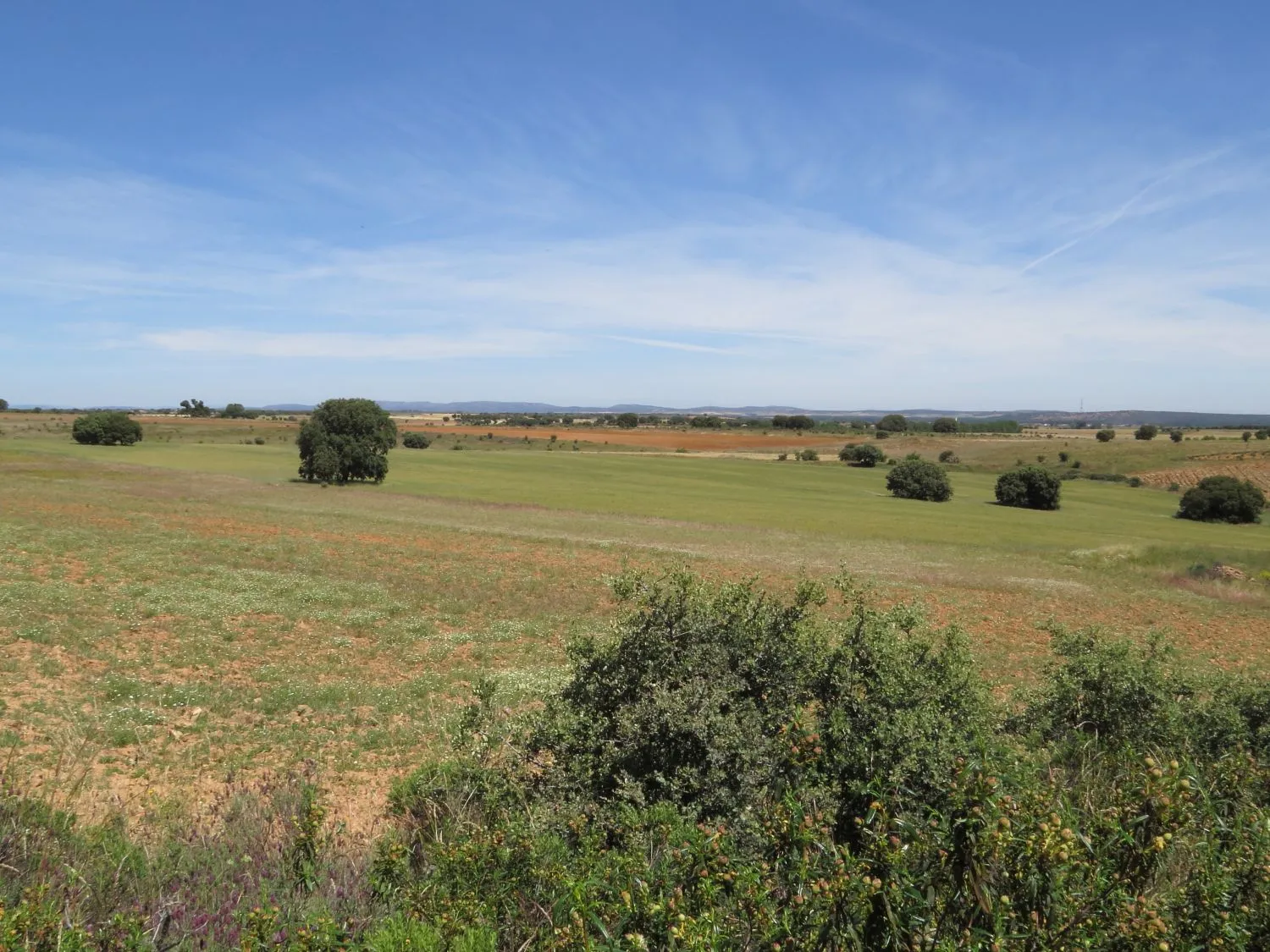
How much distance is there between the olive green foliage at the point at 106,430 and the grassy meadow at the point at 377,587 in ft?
66.3

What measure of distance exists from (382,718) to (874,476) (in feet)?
295

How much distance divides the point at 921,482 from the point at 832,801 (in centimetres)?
7273

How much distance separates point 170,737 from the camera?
473 inches

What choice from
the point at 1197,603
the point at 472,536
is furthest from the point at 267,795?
the point at 1197,603

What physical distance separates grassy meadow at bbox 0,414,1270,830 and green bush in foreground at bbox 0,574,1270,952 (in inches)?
96.6

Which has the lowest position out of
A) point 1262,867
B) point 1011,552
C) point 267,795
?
point 1011,552

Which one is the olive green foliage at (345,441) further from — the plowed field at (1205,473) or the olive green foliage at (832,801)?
the plowed field at (1205,473)

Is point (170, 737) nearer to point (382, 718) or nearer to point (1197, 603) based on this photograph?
point (382, 718)

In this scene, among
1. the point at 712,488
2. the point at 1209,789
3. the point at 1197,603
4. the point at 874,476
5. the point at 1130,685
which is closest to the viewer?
the point at 1209,789

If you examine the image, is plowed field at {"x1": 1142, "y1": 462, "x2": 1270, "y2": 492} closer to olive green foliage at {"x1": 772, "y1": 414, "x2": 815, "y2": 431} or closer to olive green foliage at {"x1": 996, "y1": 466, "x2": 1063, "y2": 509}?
olive green foliage at {"x1": 996, "y1": 466, "x2": 1063, "y2": 509}

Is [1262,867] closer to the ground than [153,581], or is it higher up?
higher up

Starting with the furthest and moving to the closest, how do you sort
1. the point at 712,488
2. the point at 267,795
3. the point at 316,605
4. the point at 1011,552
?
the point at 712,488 → the point at 1011,552 → the point at 316,605 → the point at 267,795

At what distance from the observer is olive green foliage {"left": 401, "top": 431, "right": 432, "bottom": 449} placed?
11919 cm

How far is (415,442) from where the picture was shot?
120 m
